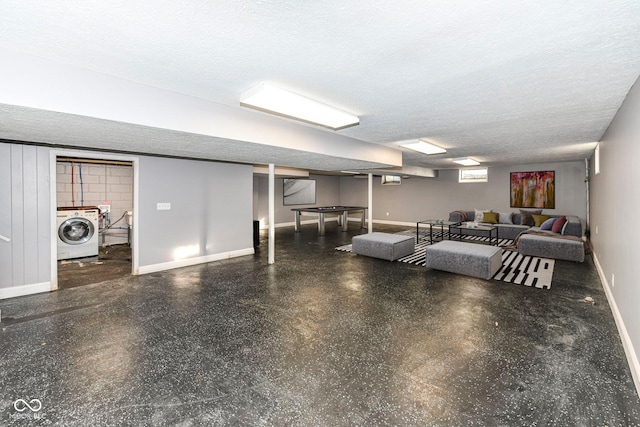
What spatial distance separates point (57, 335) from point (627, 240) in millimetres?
4913

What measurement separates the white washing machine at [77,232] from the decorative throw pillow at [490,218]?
9.49 metres

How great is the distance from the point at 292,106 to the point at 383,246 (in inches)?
143

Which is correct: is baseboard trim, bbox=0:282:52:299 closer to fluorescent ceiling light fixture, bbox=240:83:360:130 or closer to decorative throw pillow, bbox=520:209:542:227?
fluorescent ceiling light fixture, bbox=240:83:360:130

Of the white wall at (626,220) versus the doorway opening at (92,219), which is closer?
the white wall at (626,220)

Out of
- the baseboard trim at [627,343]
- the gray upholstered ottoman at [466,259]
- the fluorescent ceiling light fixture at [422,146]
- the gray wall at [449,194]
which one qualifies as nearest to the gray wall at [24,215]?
the fluorescent ceiling light fixture at [422,146]

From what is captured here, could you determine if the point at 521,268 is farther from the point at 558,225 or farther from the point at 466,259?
the point at 558,225

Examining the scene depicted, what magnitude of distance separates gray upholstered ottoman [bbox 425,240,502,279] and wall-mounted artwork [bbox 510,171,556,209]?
4882 mm

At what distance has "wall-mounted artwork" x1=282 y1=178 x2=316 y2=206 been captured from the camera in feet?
34.9

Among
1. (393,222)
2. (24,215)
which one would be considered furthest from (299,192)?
(24,215)

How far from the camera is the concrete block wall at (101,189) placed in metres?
5.98

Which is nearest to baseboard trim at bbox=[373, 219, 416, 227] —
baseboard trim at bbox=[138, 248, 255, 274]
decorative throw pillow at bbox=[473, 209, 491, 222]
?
decorative throw pillow at bbox=[473, 209, 491, 222]

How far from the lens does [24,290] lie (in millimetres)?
3682

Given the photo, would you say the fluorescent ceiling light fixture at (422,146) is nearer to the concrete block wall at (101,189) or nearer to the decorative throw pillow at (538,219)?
the decorative throw pillow at (538,219)

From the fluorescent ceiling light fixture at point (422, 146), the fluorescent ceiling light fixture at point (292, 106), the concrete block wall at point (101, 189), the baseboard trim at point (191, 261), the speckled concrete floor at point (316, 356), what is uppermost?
the fluorescent ceiling light fixture at point (422, 146)
